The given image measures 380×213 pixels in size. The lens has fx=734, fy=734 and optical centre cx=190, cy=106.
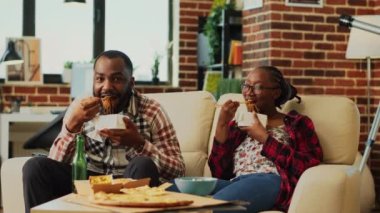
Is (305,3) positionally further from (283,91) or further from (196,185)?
(196,185)

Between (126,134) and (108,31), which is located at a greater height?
(108,31)

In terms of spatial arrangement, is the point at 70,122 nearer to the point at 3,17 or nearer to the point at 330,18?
the point at 330,18

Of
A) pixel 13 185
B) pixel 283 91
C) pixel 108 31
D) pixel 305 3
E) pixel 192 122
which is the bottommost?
pixel 13 185

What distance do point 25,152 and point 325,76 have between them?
9.02 feet

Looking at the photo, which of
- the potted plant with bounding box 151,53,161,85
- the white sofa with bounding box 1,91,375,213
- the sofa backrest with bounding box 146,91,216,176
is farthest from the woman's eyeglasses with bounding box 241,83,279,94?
the potted plant with bounding box 151,53,161,85

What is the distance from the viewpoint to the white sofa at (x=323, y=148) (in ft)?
8.87

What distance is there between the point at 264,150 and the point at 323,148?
1.12 ft

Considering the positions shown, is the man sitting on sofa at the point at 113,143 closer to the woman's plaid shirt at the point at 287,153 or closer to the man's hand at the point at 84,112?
the man's hand at the point at 84,112

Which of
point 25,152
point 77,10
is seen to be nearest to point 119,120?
point 25,152

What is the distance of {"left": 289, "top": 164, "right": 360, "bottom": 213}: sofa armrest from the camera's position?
2688 mm

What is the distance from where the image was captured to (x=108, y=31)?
277 inches

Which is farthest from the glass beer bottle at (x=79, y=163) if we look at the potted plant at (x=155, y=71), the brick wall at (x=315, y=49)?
the potted plant at (x=155, y=71)

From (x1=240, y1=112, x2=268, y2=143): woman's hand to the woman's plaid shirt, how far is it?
0.03 metres

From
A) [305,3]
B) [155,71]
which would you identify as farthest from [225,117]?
[155,71]
